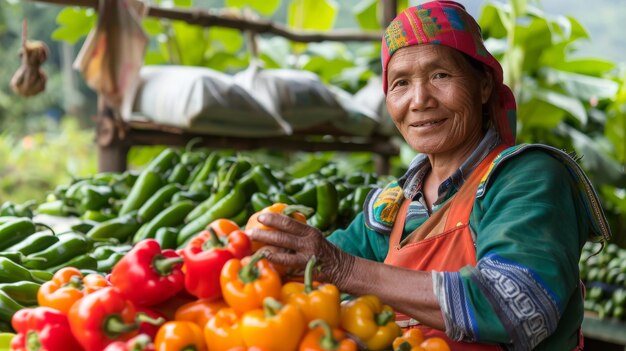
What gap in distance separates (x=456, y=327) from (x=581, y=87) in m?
5.65

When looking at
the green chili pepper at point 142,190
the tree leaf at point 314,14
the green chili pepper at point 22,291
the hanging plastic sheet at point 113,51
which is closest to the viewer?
the green chili pepper at point 22,291

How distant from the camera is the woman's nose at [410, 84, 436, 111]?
2141 millimetres

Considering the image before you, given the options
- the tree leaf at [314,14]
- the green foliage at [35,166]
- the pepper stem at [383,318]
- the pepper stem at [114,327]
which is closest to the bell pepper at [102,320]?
the pepper stem at [114,327]

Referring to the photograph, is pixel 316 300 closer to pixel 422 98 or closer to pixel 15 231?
pixel 422 98

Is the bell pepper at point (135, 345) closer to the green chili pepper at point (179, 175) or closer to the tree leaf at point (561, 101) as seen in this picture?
the green chili pepper at point (179, 175)

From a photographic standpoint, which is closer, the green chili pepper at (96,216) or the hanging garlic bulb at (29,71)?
the green chili pepper at (96,216)

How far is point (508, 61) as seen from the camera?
6.49 meters

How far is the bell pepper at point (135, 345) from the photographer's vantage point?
1382 mm

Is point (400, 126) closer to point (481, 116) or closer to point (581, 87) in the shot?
point (481, 116)

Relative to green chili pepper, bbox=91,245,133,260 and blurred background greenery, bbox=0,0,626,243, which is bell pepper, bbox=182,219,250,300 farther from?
blurred background greenery, bbox=0,0,626,243

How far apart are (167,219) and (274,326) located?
2.27 m

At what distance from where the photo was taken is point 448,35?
6.90 ft

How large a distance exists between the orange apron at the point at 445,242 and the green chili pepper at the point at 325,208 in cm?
127

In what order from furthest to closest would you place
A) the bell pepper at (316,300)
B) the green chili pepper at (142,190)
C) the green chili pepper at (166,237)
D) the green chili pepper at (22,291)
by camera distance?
the green chili pepper at (142,190) → the green chili pepper at (166,237) → the green chili pepper at (22,291) → the bell pepper at (316,300)
